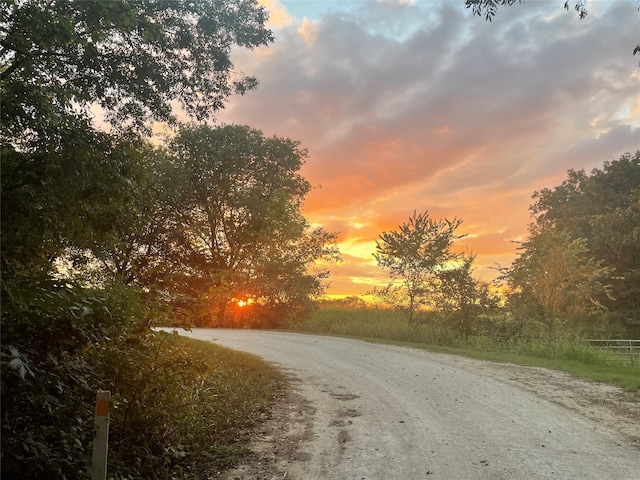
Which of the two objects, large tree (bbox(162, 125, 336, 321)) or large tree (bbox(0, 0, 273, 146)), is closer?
large tree (bbox(0, 0, 273, 146))

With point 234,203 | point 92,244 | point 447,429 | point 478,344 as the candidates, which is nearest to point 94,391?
point 92,244

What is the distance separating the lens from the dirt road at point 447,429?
554cm

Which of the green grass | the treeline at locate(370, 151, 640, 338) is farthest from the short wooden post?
the treeline at locate(370, 151, 640, 338)

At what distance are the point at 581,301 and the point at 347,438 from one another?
87.2 ft

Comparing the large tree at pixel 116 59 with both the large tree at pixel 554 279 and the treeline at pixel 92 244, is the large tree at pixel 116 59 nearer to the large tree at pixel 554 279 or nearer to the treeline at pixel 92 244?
the treeline at pixel 92 244

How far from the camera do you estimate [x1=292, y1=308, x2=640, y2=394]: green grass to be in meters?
13.5

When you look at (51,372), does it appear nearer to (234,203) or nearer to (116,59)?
(116,59)

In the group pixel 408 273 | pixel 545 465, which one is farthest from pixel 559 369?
pixel 408 273

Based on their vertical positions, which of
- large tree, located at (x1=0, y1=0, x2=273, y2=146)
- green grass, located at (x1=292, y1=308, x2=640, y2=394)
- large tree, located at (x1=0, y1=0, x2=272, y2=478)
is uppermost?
large tree, located at (x1=0, y1=0, x2=273, y2=146)

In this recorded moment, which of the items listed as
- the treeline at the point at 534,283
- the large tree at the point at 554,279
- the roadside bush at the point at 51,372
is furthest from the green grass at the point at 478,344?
the roadside bush at the point at 51,372

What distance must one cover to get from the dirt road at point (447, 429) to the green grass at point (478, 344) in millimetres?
1848

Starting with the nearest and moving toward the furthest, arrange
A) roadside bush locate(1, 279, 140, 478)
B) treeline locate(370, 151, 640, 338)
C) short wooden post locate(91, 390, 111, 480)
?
1. roadside bush locate(1, 279, 140, 478)
2. short wooden post locate(91, 390, 111, 480)
3. treeline locate(370, 151, 640, 338)

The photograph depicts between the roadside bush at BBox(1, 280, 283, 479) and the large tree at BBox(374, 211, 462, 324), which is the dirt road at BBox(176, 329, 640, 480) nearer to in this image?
the roadside bush at BBox(1, 280, 283, 479)

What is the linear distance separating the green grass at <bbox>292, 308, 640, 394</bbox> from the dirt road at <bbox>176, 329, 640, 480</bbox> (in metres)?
1.85
